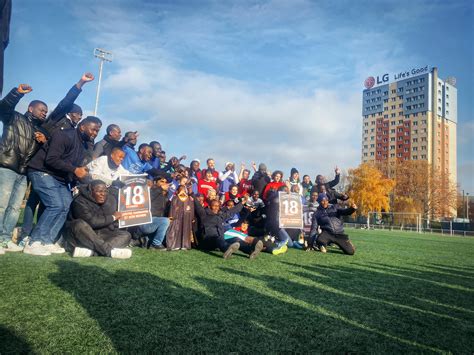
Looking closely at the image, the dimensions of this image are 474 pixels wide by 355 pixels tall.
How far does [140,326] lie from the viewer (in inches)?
110

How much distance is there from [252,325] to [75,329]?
142 cm

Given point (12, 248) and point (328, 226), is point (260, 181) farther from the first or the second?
point (12, 248)

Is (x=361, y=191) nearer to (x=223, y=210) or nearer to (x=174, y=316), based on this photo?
(x=223, y=210)

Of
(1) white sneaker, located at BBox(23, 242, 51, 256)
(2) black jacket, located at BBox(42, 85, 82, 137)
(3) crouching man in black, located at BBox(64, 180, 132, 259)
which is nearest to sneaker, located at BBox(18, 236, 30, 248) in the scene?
(1) white sneaker, located at BBox(23, 242, 51, 256)

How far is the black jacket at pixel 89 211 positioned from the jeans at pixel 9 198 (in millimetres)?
880

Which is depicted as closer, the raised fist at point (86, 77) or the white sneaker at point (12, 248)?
the white sneaker at point (12, 248)

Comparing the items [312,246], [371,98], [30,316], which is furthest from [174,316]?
[371,98]

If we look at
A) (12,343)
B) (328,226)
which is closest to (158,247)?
(328,226)

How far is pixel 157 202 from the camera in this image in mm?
7754

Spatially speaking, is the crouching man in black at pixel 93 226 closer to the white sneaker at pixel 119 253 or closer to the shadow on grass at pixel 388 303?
the white sneaker at pixel 119 253

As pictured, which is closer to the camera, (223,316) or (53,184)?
(223,316)

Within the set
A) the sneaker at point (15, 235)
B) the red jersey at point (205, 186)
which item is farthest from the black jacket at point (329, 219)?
the sneaker at point (15, 235)

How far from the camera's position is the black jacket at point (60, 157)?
581cm

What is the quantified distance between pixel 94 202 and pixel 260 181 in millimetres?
5630
